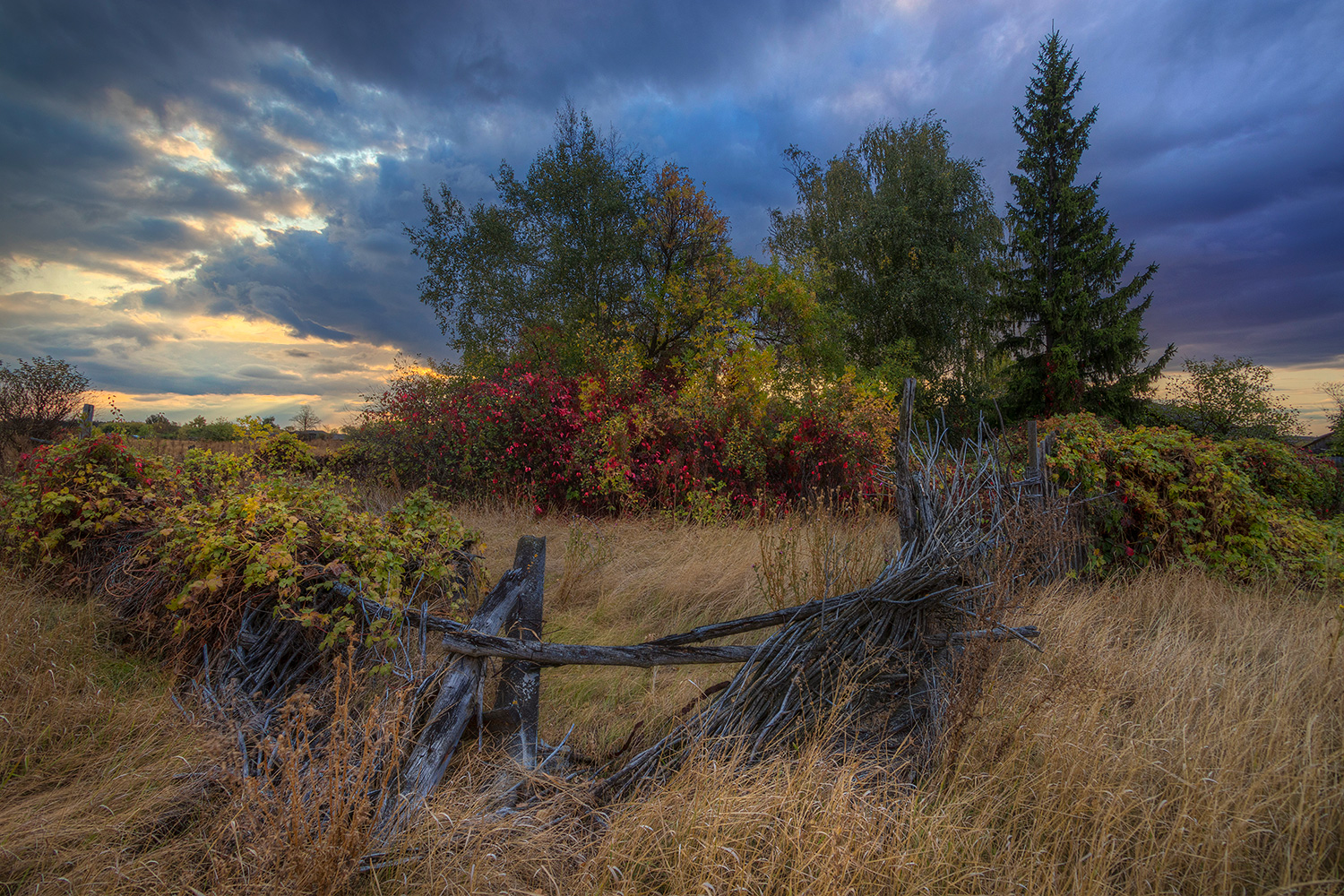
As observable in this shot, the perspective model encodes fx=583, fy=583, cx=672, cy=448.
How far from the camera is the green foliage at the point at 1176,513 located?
18.7 feet

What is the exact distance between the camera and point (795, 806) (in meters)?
2.06

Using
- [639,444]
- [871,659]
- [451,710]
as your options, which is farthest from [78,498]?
[639,444]

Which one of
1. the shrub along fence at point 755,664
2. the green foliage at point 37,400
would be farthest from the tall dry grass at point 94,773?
the green foliage at point 37,400

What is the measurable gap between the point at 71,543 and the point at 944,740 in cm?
614

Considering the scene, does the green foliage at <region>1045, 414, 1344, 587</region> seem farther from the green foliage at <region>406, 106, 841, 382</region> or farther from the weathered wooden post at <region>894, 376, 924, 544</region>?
the green foliage at <region>406, 106, 841, 382</region>

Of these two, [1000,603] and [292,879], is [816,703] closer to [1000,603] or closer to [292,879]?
[1000,603]

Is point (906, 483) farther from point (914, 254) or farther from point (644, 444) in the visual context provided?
point (914, 254)

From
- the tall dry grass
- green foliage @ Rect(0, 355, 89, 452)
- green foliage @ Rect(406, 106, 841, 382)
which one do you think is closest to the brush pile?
the tall dry grass

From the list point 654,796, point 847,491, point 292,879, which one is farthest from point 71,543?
point 847,491

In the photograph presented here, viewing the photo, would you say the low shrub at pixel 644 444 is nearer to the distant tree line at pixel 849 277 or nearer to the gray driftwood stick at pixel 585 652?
the distant tree line at pixel 849 277

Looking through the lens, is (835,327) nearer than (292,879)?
No

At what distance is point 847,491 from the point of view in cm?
952

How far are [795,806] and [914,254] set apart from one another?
2078cm

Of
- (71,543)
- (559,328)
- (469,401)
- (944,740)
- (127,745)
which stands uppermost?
(559,328)
